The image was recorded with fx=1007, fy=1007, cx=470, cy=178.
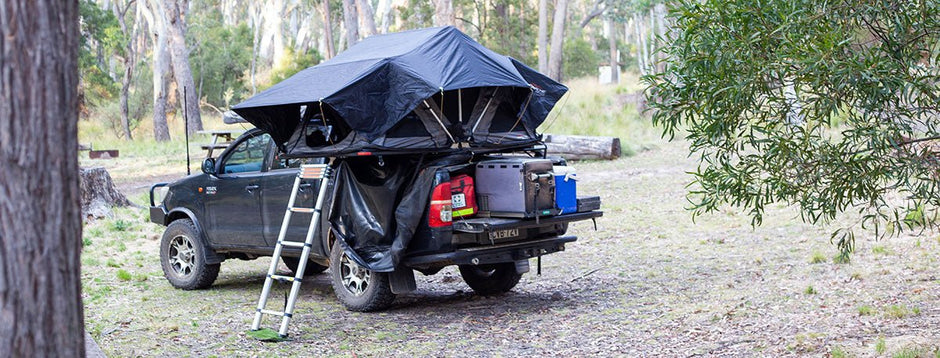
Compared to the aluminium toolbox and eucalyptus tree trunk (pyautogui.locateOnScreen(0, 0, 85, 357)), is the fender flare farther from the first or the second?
eucalyptus tree trunk (pyautogui.locateOnScreen(0, 0, 85, 357))

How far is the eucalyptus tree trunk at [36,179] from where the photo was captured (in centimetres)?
358

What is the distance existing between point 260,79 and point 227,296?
153 feet

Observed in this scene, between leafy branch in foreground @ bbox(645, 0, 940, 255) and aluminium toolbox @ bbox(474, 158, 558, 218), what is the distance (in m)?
2.16

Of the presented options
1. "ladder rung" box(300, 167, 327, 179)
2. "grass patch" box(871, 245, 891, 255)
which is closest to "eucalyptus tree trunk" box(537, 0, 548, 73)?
"grass patch" box(871, 245, 891, 255)

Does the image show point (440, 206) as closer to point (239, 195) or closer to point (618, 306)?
point (618, 306)

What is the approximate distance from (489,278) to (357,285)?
1.53 m

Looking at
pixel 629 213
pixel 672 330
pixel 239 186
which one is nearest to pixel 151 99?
pixel 629 213

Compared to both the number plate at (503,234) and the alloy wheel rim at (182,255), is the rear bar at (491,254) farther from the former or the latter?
the alloy wheel rim at (182,255)

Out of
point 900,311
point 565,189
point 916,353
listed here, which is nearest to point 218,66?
point 565,189

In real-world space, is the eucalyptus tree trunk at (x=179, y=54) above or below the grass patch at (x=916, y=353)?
above

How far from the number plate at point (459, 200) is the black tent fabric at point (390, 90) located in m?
0.46

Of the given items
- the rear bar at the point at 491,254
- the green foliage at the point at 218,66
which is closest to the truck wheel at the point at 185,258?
the rear bar at the point at 491,254

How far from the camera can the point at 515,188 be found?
27.8 feet

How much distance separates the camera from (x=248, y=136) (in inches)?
402
